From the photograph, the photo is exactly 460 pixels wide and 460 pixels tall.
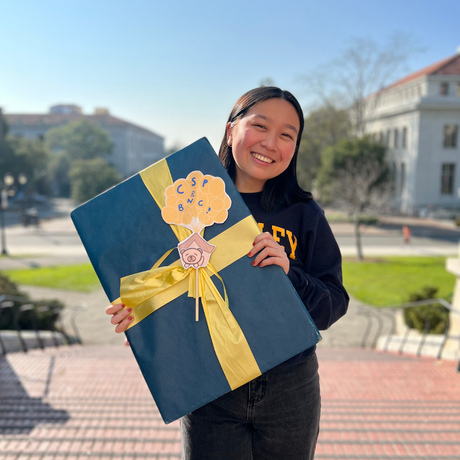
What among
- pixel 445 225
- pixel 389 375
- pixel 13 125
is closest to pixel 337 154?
pixel 445 225

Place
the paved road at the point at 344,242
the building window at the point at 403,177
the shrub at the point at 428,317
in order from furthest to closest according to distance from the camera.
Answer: the building window at the point at 403,177 → the paved road at the point at 344,242 → the shrub at the point at 428,317

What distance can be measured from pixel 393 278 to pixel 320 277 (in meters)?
14.7

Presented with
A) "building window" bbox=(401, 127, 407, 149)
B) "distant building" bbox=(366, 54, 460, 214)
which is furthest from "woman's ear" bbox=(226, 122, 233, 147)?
"building window" bbox=(401, 127, 407, 149)

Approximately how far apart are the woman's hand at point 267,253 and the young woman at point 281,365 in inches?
5.2

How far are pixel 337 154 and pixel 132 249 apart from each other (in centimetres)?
2988

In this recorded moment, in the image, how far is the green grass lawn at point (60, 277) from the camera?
47.5 ft

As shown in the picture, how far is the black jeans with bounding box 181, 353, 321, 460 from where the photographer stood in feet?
5.18

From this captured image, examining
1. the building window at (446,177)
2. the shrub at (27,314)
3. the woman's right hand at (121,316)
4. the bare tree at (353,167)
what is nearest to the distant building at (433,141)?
the building window at (446,177)

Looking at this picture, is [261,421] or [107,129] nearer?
[261,421]

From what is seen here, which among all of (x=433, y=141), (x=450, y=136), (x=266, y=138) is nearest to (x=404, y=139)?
(x=433, y=141)

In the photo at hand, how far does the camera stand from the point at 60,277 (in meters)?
15.5

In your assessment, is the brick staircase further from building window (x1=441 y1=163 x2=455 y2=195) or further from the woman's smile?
building window (x1=441 y1=163 x2=455 y2=195)

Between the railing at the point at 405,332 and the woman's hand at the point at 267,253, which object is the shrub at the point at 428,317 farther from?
the woman's hand at the point at 267,253

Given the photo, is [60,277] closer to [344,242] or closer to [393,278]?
[393,278]
